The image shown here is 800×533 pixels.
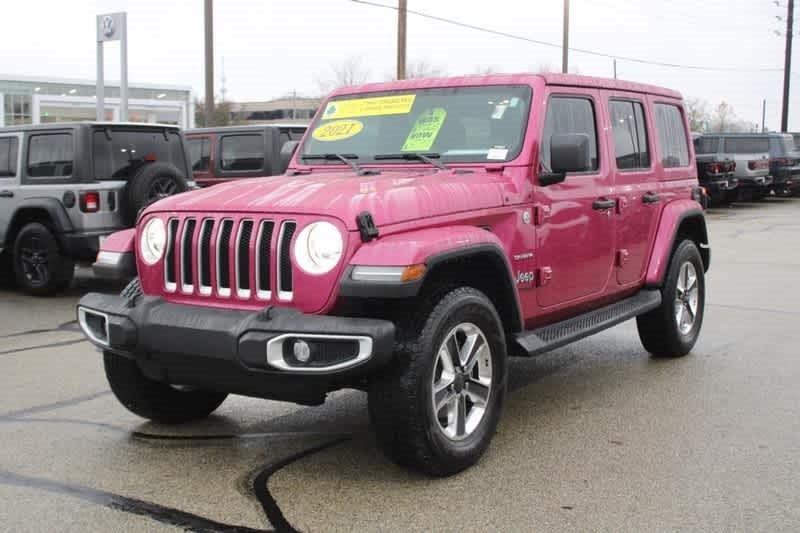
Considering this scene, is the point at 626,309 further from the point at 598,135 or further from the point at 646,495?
the point at 646,495

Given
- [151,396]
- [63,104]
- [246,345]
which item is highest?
[63,104]

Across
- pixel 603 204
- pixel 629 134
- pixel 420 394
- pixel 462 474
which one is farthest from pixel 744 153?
pixel 420 394

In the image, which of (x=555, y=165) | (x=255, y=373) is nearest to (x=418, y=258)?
(x=255, y=373)

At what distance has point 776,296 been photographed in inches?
388

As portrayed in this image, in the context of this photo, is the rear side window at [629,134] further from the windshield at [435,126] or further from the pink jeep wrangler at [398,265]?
the windshield at [435,126]

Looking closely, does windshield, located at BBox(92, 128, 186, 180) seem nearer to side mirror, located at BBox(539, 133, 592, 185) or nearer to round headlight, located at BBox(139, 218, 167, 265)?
round headlight, located at BBox(139, 218, 167, 265)

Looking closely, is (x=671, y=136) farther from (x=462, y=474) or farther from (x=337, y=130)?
(x=462, y=474)

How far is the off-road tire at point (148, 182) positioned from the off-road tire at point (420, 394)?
626cm

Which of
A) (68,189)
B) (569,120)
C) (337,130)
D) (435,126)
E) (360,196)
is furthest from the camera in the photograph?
(68,189)

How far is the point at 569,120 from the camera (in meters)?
5.62

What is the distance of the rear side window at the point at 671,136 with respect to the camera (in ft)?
22.3

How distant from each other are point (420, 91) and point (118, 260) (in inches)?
81.5

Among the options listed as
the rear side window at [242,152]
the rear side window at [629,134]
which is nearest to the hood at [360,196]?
the rear side window at [629,134]

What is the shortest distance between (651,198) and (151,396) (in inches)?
142
